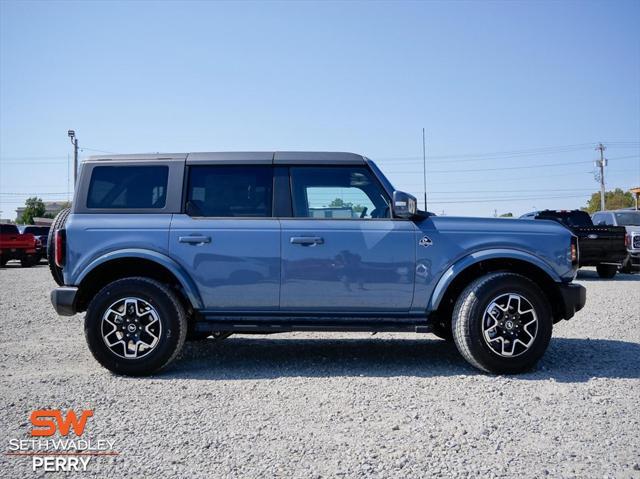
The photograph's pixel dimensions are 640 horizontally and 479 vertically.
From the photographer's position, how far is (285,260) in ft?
15.5

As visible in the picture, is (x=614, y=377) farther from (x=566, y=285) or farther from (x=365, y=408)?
(x=365, y=408)

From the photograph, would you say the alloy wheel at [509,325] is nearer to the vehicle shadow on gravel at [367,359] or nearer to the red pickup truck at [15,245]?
the vehicle shadow on gravel at [367,359]

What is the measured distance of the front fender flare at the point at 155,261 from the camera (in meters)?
4.74

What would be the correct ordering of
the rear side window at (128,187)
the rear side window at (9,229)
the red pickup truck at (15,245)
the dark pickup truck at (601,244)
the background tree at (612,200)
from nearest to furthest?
the rear side window at (128,187) < the dark pickup truck at (601,244) < the red pickup truck at (15,245) < the rear side window at (9,229) < the background tree at (612,200)

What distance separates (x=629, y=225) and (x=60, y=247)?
16.1 meters

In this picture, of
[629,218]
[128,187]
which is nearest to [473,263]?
[128,187]

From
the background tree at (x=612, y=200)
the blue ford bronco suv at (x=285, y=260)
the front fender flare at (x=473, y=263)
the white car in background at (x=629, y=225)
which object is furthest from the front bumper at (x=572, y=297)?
the background tree at (x=612, y=200)

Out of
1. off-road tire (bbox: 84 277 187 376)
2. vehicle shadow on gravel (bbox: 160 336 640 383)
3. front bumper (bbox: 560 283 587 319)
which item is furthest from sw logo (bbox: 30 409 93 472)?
front bumper (bbox: 560 283 587 319)

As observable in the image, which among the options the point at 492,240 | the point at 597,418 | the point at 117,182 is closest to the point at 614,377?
the point at 597,418

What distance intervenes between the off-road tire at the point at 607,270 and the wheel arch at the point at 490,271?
415 inches

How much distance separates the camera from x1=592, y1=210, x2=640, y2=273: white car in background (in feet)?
48.1

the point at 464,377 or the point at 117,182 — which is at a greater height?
the point at 117,182

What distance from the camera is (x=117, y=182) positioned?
499 centimetres

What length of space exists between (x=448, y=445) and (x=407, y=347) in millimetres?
2878
